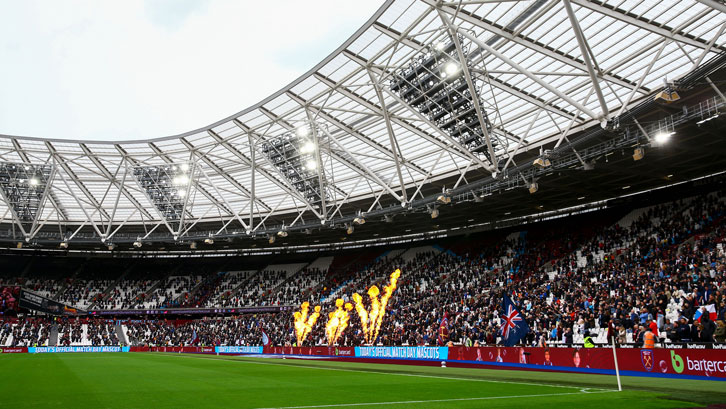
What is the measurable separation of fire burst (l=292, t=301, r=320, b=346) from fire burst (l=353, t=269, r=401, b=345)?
12.9ft

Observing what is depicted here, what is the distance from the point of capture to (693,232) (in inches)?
1259

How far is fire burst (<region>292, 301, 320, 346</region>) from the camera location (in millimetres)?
46938

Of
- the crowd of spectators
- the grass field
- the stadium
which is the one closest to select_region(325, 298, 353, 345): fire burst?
the stadium

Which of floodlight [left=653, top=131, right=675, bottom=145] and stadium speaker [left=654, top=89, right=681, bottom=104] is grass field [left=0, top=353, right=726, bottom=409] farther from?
floodlight [left=653, top=131, right=675, bottom=145]

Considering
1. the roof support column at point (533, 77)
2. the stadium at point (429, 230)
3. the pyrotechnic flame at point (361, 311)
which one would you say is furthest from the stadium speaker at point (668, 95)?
the pyrotechnic flame at point (361, 311)

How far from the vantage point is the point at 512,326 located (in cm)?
2377

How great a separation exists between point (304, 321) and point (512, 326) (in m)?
29.4

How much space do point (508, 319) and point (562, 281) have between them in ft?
35.4

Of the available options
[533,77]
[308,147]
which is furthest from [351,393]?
[308,147]

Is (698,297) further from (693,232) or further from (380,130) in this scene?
(380,130)

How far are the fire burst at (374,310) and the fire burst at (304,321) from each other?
3.93m

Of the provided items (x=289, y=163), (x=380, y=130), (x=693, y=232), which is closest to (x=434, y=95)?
(x=380, y=130)

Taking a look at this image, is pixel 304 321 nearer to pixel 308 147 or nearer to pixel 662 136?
pixel 308 147

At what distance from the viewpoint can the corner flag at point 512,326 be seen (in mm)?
23531
